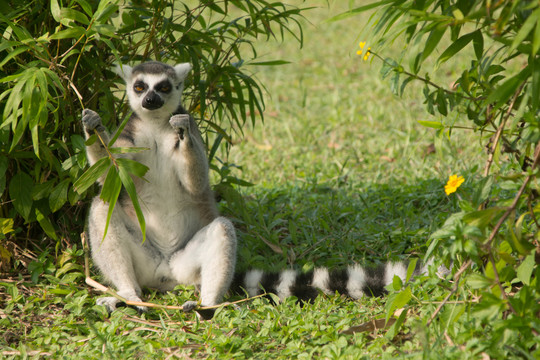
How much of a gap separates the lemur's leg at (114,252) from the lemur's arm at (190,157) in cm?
45

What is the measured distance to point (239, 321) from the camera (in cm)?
300

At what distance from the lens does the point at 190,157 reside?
3461mm

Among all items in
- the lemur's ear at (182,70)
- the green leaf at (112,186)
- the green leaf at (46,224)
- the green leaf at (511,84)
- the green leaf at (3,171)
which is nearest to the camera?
the green leaf at (511,84)

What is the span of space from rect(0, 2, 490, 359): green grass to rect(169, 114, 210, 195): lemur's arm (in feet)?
2.10

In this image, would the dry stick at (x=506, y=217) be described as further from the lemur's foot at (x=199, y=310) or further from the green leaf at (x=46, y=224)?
the green leaf at (x=46, y=224)

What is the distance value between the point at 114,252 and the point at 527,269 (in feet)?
7.18

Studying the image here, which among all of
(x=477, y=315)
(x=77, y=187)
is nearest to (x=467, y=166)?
(x=477, y=315)

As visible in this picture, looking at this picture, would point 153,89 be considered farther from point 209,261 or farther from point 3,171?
point 209,261

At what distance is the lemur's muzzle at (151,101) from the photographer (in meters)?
3.46

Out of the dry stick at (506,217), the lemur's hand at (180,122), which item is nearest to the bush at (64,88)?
the lemur's hand at (180,122)

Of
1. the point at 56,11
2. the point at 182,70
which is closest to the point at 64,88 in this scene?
the point at 56,11

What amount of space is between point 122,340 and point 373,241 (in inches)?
75.1

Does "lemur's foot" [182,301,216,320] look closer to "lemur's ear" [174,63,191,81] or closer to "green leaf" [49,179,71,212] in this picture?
"green leaf" [49,179,71,212]

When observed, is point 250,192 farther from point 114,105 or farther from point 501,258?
point 501,258
